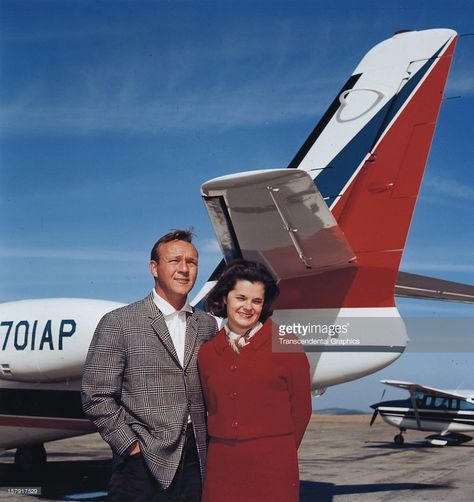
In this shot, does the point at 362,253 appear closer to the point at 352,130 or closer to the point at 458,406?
the point at 352,130

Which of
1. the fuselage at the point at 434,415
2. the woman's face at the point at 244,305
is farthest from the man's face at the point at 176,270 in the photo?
the fuselage at the point at 434,415

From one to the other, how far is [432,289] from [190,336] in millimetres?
4103

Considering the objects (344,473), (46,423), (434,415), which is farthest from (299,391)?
(434,415)

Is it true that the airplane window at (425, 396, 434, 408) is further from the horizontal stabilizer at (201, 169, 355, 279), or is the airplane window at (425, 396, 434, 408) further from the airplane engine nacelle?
the horizontal stabilizer at (201, 169, 355, 279)

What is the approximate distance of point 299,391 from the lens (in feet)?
10.6

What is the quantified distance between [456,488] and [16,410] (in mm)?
6306

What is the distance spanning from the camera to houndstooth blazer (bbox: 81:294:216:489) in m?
3.27

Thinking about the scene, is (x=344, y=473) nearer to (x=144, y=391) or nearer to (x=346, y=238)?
(x=346, y=238)

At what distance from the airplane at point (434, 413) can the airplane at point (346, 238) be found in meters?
16.9

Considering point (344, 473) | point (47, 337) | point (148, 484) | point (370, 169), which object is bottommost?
point (344, 473)

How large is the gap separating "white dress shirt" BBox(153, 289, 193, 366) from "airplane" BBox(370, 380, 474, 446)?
20010mm

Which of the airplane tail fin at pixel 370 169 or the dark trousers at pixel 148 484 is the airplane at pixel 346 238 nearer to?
the airplane tail fin at pixel 370 169

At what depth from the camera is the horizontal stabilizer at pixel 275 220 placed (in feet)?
13.3

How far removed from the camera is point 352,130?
696cm
